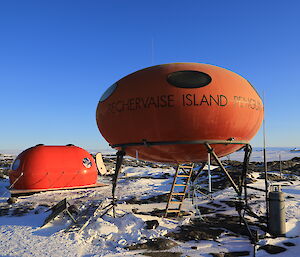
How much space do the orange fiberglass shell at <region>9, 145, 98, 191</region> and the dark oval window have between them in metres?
12.8

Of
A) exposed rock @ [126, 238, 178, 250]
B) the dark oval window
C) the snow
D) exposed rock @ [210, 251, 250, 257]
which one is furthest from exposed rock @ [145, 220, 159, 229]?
the dark oval window

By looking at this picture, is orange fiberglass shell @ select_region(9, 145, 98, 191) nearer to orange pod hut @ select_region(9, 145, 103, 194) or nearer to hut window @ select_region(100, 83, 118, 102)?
orange pod hut @ select_region(9, 145, 103, 194)

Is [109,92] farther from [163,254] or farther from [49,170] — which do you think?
[49,170]

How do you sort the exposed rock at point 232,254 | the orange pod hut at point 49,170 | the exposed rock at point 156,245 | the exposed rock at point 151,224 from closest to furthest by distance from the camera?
the exposed rock at point 232,254 → the exposed rock at point 156,245 → the exposed rock at point 151,224 → the orange pod hut at point 49,170

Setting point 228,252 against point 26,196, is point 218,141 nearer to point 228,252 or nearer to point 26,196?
point 228,252

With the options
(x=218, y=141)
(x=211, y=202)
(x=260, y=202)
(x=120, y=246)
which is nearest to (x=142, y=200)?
(x=211, y=202)

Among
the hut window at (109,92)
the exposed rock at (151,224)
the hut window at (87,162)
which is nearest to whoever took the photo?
the hut window at (109,92)

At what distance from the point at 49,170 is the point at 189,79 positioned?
13.2 m

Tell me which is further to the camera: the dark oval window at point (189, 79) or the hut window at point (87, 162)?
the hut window at point (87, 162)

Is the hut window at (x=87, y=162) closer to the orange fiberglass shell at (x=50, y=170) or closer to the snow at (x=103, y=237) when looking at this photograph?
the orange fiberglass shell at (x=50, y=170)

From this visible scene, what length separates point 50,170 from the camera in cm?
1736

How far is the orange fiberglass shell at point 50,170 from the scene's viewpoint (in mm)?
17047

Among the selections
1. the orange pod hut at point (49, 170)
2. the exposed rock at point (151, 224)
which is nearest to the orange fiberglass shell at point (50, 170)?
the orange pod hut at point (49, 170)

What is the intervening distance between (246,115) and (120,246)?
17.8 feet
